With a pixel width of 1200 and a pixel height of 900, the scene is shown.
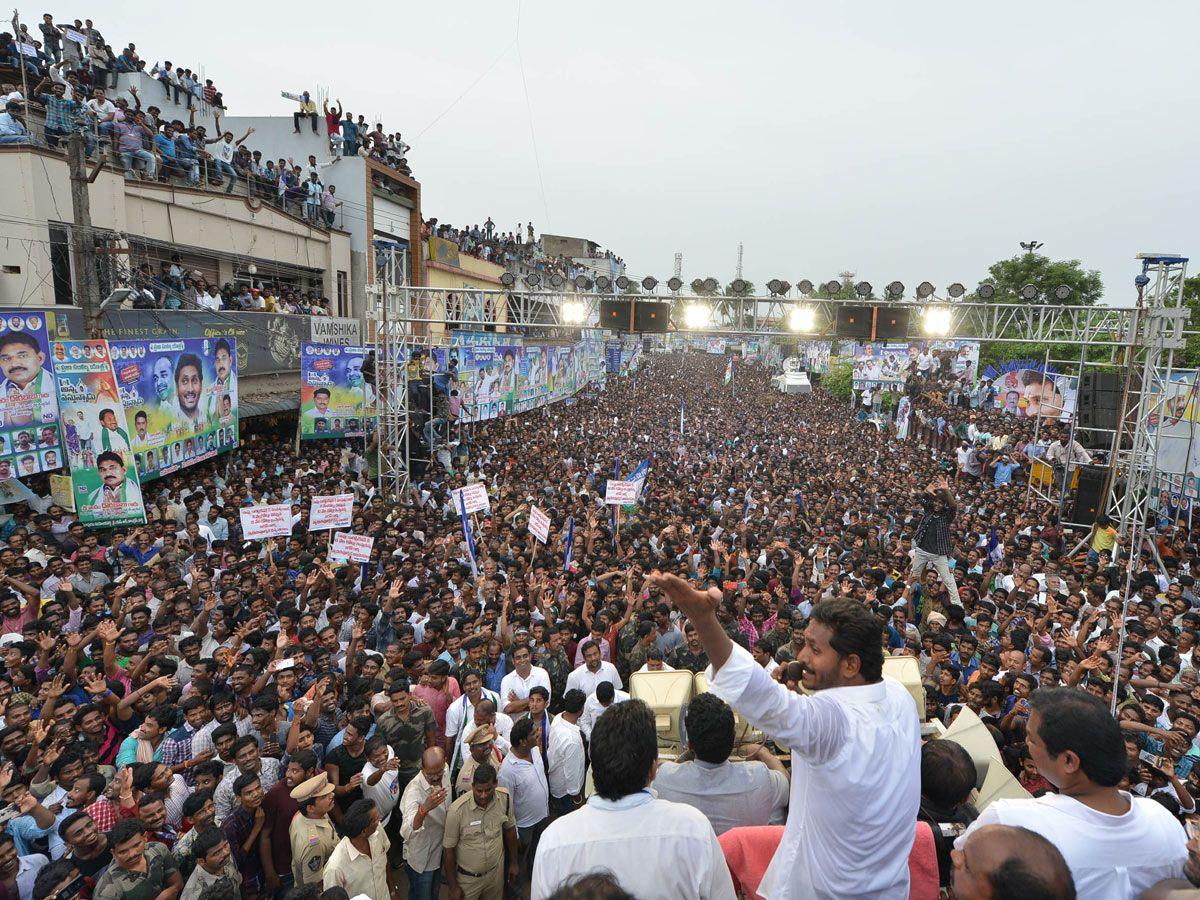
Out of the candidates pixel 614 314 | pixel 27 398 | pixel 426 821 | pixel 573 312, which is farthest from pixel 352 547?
pixel 573 312

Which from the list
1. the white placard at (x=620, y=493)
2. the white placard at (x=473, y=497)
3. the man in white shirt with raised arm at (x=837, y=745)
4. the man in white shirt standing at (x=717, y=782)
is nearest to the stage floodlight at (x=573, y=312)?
the white placard at (x=620, y=493)

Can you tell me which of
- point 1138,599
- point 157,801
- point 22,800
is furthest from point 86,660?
point 1138,599

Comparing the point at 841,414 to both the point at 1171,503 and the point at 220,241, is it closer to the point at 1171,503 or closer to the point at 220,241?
the point at 1171,503

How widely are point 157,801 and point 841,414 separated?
3148cm

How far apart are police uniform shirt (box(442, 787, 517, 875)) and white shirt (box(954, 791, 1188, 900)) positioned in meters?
2.79

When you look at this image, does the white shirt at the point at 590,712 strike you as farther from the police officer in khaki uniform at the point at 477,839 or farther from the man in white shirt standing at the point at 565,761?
the police officer in khaki uniform at the point at 477,839

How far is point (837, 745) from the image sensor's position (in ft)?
6.50

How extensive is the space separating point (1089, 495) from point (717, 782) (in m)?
13.1

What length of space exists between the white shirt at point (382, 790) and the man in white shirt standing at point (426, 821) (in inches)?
8.8

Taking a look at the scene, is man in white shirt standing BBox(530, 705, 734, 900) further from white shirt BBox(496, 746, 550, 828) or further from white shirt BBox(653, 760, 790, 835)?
white shirt BBox(496, 746, 550, 828)

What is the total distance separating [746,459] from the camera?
757 inches

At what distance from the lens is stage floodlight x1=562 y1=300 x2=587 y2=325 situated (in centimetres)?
1408

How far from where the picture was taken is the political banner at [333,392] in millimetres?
14023

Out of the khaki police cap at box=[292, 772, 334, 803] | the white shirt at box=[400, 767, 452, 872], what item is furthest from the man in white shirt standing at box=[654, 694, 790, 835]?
the khaki police cap at box=[292, 772, 334, 803]
